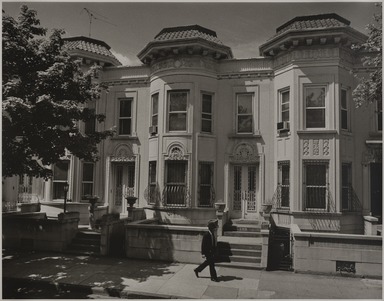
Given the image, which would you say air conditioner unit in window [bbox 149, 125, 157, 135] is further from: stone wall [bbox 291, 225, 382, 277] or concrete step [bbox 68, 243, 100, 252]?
stone wall [bbox 291, 225, 382, 277]

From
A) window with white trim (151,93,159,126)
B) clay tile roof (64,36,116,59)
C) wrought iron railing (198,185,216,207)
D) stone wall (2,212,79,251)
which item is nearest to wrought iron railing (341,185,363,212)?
wrought iron railing (198,185,216,207)

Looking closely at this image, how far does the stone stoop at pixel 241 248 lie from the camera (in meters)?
9.67

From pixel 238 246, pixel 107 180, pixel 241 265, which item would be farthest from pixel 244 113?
pixel 107 180

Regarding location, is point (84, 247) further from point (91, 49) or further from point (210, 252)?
point (91, 49)

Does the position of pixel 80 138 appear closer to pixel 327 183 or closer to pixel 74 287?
pixel 74 287

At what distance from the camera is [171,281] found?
8102 millimetres

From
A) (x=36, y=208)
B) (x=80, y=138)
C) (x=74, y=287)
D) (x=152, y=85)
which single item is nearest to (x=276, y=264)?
(x=74, y=287)

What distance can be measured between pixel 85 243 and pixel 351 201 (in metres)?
9.75

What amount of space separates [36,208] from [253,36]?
1152 centimetres

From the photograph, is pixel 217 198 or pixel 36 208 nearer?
pixel 217 198

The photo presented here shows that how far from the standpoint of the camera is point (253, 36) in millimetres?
10539

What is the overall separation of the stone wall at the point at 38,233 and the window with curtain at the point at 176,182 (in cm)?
385

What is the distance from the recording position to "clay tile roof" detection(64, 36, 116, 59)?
14885 mm

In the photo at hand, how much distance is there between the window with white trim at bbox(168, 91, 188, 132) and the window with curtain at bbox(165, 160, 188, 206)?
1.45 metres
